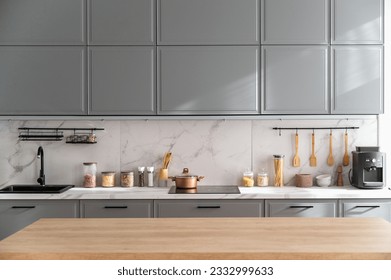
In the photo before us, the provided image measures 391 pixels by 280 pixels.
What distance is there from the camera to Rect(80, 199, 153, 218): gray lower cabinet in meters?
3.85

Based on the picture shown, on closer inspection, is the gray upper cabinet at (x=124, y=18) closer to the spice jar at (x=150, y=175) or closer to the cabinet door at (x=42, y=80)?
the cabinet door at (x=42, y=80)

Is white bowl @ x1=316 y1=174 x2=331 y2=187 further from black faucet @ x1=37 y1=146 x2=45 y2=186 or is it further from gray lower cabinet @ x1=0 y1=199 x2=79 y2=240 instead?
black faucet @ x1=37 y1=146 x2=45 y2=186

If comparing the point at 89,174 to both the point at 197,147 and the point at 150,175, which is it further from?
the point at 197,147

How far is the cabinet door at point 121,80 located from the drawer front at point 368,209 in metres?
1.86

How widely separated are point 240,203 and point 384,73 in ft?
6.21

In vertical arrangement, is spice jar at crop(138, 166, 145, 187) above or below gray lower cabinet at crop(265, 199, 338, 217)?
above

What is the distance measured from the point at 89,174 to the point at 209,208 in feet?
3.96

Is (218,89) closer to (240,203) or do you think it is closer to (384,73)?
(240,203)

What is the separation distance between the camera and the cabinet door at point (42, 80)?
4.05 m

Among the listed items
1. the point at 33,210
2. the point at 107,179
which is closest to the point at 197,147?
the point at 107,179

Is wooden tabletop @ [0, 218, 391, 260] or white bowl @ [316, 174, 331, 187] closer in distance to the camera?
wooden tabletop @ [0, 218, 391, 260]

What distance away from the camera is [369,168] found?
4039 millimetres

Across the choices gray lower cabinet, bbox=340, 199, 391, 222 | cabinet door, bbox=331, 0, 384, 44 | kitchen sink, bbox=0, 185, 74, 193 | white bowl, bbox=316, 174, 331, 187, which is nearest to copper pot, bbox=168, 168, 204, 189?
kitchen sink, bbox=0, 185, 74, 193

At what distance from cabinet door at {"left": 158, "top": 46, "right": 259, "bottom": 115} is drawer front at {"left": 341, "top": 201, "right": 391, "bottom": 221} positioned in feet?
4.03
